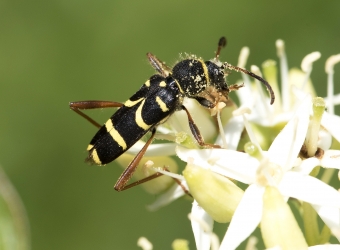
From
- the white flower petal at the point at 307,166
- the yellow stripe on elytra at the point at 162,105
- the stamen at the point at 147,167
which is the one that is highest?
the yellow stripe on elytra at the point at 162,105

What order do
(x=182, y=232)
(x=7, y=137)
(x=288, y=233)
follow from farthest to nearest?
(x=7, y=137)
(x=182, y=232)
(x=288, y=233)

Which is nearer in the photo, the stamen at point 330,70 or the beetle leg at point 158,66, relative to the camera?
the stamen at point 330,70

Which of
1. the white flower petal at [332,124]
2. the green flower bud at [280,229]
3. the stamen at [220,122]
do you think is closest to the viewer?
the green flower bud at [280,229]

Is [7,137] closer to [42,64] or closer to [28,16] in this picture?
[42,64]

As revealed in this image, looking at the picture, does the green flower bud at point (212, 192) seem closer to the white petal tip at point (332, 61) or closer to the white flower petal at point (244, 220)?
the white flower petal at point (244, 220)

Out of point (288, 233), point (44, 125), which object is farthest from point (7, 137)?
point (288, 233)

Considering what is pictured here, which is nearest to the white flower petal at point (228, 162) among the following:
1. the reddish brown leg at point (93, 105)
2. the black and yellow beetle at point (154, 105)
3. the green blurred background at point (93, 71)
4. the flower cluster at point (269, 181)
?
the flower cluster at point (269, 181)
